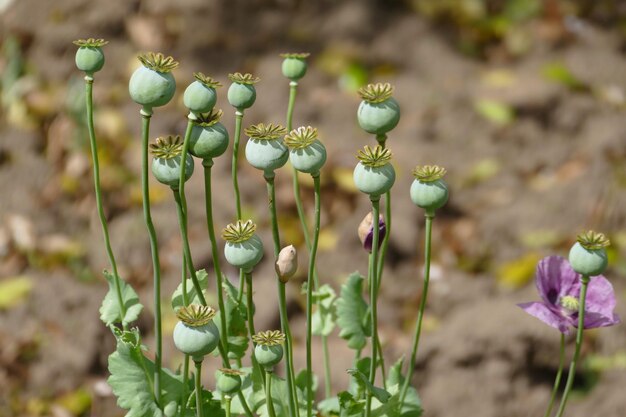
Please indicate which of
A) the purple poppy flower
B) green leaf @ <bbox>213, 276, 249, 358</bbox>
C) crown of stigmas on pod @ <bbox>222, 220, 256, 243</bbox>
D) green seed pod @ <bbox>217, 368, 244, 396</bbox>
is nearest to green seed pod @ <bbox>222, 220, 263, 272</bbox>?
Answer: crown of stigmas on pod @ <bbox>222, 220, 256, 243</bbox>

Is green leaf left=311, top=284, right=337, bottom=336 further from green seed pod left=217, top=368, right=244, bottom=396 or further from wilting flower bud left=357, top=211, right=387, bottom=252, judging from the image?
green seed pod left=217, top=368, right=244, bottom=396

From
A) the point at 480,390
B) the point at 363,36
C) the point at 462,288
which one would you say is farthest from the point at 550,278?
the point at 363,36

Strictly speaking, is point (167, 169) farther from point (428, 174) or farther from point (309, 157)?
point (428, 174)

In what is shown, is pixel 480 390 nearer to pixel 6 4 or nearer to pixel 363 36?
pixel 363 36

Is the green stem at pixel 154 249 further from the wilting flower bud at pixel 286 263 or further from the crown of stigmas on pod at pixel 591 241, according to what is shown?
the crown of stigmas on pod at pixel 591 241

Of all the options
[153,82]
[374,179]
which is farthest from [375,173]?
[153,82]

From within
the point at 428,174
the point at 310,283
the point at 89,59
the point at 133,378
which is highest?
the point at 89,59
